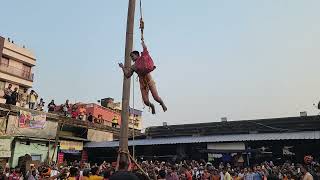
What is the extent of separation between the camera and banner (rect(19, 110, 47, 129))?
876 inches

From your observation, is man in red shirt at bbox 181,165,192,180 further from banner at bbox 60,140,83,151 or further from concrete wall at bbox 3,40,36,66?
concrete wall at bbox 3,40,36,66

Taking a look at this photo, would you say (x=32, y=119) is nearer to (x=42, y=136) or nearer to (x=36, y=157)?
(x=42, y=136)

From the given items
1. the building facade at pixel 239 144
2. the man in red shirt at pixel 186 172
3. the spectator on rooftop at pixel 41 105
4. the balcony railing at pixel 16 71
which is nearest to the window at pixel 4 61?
the balcony railing at pixel 16 71

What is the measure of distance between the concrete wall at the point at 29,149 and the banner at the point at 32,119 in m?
1.14

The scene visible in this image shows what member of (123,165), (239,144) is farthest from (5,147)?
(123,165)

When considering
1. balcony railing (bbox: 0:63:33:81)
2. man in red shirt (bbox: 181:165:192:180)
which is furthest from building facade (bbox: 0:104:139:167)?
balcony railing (bbox: 0:63:33:81)

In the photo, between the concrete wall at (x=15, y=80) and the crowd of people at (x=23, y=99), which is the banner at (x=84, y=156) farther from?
the concrete wall at (x=15, y=80)

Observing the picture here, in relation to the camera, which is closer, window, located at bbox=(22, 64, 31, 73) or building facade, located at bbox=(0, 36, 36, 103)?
building facade, located at bbox=(0, 36, 36, 103)

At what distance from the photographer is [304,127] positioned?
25.0 metres

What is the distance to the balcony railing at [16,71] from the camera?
40.6 m

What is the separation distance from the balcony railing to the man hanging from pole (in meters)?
37.0

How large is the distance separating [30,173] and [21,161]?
9.59 meters

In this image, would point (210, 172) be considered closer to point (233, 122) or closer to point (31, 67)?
point (233, 122)

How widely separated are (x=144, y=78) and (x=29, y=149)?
1840cm
